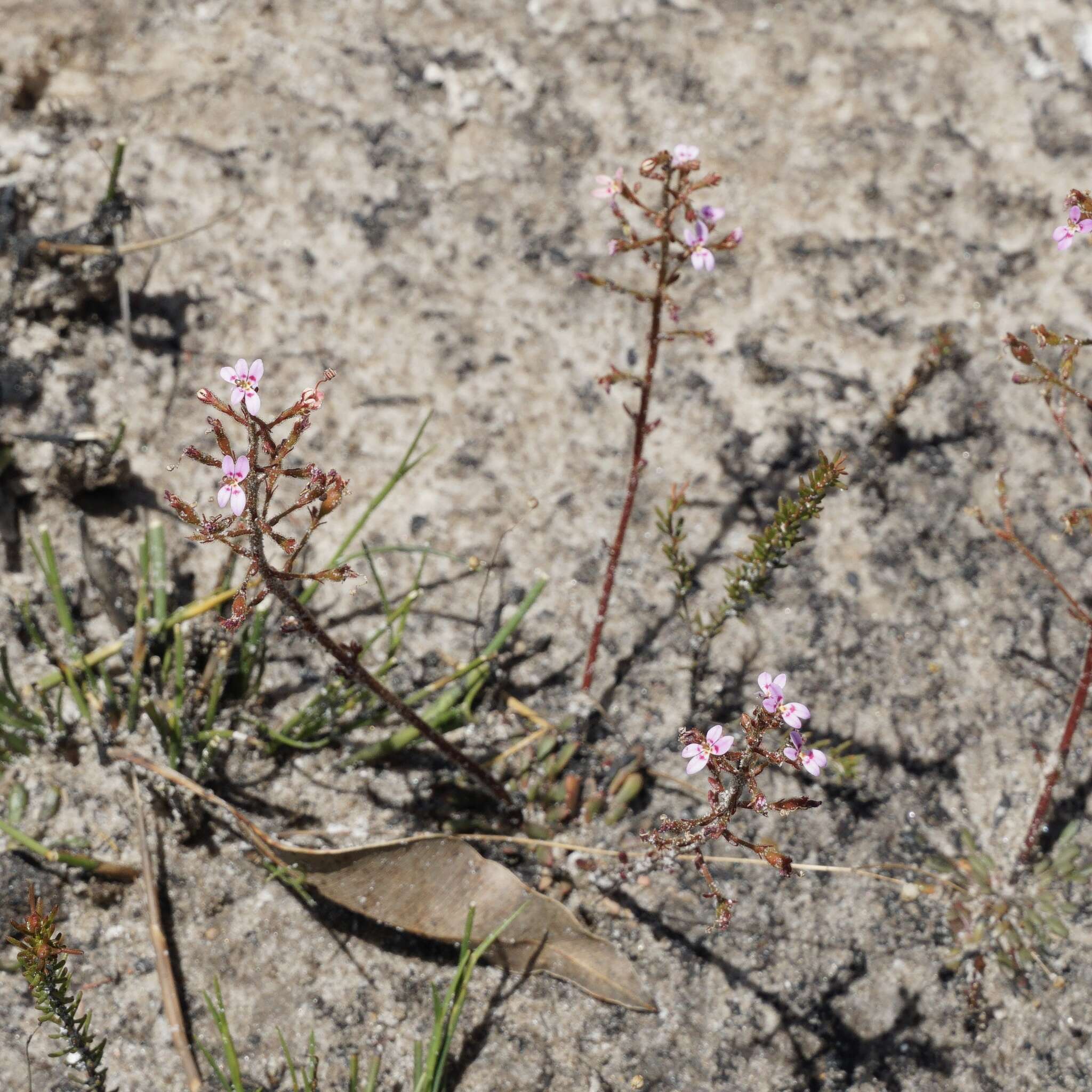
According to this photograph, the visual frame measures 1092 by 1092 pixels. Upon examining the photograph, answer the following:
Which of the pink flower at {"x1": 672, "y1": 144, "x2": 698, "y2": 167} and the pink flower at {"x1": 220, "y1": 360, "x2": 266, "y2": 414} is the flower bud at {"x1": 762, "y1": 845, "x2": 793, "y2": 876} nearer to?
the pink flower at {"x1": 220, "y1": 360, "x2": 266, "y2": 414}

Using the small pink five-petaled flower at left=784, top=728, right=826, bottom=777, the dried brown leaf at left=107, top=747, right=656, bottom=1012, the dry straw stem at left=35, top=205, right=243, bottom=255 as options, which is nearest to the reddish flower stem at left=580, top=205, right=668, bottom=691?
the dried brown leaf at left=107, top=747, right=656, bottom=1012

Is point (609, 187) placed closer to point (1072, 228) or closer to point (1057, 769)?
point (1072, 228)

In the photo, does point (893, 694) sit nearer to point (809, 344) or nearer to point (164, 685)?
point (809, 344)

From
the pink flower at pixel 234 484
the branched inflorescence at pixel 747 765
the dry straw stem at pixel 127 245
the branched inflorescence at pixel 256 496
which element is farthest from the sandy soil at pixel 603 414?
the pink flower at pixel 234 484

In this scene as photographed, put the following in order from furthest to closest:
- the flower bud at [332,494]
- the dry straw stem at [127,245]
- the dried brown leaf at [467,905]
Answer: the dry straw stem at [127,245] → the dried brown leaf at [467,905] → the flower bud at [332,494]

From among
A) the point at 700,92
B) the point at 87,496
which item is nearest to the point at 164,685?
the point at 87,496

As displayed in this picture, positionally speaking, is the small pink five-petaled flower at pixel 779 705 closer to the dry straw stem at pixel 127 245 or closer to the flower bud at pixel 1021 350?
the flower bud at pixel 1021 350
